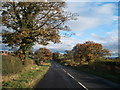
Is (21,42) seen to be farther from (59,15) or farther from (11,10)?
(59,15)

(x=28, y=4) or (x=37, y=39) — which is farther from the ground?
(x=28, y=4)

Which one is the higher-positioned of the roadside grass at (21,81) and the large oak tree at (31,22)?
the large oak tree at (31,22)

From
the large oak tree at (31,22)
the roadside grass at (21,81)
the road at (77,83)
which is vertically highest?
the large oak tree at (31,22)

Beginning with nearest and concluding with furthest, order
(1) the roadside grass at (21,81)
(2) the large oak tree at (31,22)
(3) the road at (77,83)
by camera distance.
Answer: (1) the roadside grass at (21,81) < (3) the road at (77,83) < (2) the large oak tree at (31,22)

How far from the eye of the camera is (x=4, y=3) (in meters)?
21.9

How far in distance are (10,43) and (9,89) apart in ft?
40.6

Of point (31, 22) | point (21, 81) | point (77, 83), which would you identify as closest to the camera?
point (21, 81)

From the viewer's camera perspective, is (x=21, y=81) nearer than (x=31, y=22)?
Yes

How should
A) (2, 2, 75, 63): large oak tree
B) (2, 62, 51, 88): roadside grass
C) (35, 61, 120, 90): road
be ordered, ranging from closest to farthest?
(2, 62, 51, 88): roadside grass < (35, 61, 120, 90): road < (2, 2, 75, 63): large oak tree

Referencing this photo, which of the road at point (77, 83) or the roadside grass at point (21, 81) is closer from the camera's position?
the roadside grass at point (21, 81)

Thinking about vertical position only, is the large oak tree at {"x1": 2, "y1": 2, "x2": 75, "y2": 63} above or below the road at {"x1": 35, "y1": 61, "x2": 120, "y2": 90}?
above

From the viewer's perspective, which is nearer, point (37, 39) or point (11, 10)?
point (11, 10)

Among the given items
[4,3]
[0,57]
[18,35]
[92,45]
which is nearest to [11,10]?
[4,3]

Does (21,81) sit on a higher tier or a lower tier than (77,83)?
higher
